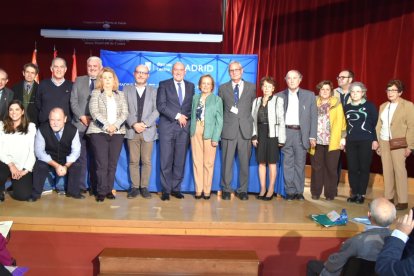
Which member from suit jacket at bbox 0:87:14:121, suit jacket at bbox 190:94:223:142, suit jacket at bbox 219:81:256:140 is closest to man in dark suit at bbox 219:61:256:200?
suit jacket at bbox 219:81:256:140

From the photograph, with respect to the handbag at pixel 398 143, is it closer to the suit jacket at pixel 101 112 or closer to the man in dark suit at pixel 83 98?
the suit jacket at pixel 101 112

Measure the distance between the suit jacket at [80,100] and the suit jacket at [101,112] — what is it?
0.24 m

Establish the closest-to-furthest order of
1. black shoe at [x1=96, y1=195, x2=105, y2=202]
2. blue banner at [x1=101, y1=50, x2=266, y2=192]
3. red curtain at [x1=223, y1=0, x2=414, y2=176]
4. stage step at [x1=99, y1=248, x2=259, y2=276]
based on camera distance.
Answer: stage step at [x1=99, y1=248, x2=259, y2=276] → black shoe at [x1=96, y1=195, x2=105, y2=202] → blue banner at [x1=101, y1=50, x2=266, y2=192] → red curtain at [x1=223, y1=0, x2=414, y2=176]

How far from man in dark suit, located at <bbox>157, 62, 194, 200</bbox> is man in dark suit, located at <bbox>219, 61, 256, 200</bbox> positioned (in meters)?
0.40

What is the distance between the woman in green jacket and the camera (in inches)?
185

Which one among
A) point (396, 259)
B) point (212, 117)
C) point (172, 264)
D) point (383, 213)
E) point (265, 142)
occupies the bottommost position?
point (172, 264)

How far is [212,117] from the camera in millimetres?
4699

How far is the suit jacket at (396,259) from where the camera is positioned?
6.30 ft

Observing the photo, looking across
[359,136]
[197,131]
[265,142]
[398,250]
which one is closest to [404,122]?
[359,136]

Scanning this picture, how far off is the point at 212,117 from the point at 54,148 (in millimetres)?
1632

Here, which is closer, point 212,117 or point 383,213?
point 383,213

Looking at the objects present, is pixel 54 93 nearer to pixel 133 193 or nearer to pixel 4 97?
pixel 4 97

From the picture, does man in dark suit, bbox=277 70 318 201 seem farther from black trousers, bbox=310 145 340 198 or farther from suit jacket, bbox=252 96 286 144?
black trousers, bbox=310 145 340 198

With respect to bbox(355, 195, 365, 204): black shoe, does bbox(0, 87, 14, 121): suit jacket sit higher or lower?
higher
